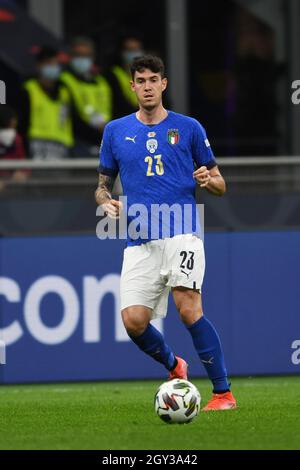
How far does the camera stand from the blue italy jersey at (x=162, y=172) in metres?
9.16

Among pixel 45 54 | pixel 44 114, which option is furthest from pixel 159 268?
pixel 45 54

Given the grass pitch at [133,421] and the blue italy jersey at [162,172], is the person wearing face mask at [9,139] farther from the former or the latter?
the blue italy jersey at [162,172]

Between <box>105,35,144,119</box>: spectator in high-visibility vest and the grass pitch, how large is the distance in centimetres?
427

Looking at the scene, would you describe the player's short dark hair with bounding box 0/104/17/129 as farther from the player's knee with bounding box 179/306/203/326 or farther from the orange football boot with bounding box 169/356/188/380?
the player's knee with bounding box 179/306/203/326

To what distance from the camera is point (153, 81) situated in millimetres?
9109

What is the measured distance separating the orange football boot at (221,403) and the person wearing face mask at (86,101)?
20.1 ft

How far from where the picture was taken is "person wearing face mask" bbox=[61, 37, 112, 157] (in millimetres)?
15008

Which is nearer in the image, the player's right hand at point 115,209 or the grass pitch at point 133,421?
the grass pitch at point 133,421

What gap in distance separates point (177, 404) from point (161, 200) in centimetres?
137
